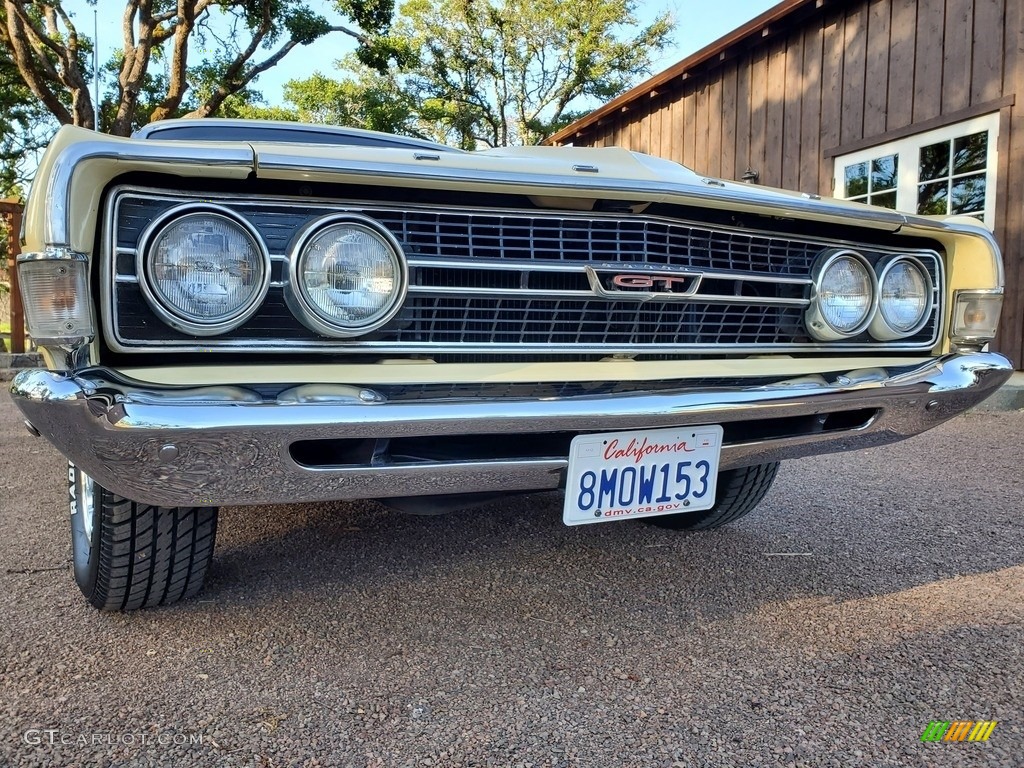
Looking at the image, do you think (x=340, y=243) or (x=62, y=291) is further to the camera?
(x=340, y=243)

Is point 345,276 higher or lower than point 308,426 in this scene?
higher

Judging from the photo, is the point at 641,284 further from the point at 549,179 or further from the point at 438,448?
the point at 438,448

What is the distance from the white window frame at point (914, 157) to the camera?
6109mm

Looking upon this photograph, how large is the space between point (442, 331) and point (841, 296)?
1195mm

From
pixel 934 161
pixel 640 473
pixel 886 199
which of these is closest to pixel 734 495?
pixel 640 473

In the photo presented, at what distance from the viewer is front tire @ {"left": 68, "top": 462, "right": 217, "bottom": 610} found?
1637 mm

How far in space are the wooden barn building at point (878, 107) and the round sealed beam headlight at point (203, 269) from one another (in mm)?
6578

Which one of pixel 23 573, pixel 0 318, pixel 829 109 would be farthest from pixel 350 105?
pixel 23 573

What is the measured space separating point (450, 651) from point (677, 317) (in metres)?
1.03

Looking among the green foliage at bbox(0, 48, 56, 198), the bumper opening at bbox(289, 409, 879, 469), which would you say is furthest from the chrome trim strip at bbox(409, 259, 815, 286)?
the green foliage at bbox(0, 48, 56, 198)

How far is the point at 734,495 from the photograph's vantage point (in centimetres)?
248

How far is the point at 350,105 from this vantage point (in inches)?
947

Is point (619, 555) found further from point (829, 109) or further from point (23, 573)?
point (829, 109)

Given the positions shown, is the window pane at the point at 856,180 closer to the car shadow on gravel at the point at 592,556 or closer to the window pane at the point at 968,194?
the window pane at the point at 968,194
